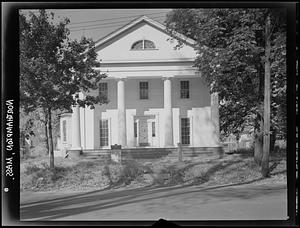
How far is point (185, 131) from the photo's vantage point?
269 inches

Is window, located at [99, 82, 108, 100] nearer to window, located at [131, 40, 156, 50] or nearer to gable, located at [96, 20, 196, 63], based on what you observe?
gable, located at [96, 20, 196, 63]

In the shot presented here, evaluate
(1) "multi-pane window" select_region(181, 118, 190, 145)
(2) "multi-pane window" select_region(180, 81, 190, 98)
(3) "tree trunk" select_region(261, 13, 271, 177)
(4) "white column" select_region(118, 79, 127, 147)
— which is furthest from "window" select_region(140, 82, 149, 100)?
(3) "tree trunk" select_region(261, 13, 271, 177)

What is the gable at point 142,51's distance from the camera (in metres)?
6.43

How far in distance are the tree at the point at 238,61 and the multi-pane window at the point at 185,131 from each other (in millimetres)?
492

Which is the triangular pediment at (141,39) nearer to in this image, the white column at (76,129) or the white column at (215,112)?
the white column at (215,112)

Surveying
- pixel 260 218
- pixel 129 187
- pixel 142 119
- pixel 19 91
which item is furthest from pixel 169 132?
pixel 19 91

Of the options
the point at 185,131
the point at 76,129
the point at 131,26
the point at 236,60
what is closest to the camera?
the point at 131,26

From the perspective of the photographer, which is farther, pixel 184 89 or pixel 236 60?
pixel 236 60

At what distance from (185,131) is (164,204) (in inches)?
50.4

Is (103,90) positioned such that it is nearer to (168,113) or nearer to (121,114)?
(121,114)

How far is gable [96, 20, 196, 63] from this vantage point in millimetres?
6430

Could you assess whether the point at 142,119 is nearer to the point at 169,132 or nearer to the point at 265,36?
the point at 169,132

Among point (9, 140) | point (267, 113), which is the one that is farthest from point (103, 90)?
point (267, 113)

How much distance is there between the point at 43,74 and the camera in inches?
257
